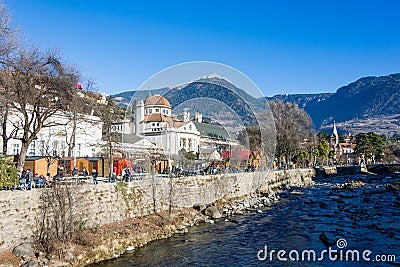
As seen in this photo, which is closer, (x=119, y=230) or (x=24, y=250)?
(x=24, y=250)

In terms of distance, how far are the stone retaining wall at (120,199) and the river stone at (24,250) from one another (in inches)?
18.8

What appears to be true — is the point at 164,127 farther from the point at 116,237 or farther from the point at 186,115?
the point at 116,237

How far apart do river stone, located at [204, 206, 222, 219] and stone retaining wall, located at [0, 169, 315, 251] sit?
1777mm

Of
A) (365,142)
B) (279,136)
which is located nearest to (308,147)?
(279,136)

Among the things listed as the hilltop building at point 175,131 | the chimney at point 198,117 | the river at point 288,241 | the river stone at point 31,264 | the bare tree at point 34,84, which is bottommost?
the river at point 288,241

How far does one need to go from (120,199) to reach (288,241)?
1146cm

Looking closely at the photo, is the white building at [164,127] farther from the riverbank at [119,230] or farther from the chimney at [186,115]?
the riverbank at [119,230]

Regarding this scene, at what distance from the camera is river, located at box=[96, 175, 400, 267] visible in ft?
66.8

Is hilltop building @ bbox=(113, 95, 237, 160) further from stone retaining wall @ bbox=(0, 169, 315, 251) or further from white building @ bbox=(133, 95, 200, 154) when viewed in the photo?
stone retaining wall @ bbox=(0, 169, 315, 251)

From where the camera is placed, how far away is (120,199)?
86.0 feet

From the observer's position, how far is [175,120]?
20.2 m

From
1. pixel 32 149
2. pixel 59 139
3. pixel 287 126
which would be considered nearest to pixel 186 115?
pixel 32 149

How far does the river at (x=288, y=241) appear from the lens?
66.8 feet

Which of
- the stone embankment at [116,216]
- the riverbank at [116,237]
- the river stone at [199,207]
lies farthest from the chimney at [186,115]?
the river stone at [199,207]
